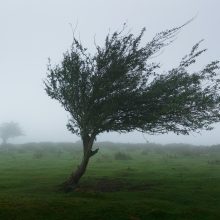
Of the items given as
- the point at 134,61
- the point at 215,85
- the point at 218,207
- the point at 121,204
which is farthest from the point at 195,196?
the point at 134,61

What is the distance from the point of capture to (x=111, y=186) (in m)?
35.4

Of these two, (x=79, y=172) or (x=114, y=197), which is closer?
(x=114, y=197)

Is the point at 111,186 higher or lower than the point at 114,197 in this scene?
higher

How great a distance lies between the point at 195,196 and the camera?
31.0 metres

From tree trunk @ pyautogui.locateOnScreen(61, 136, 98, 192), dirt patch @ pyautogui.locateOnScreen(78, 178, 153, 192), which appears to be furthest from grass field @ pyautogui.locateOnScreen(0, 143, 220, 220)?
tree trunk @ pyautogui.locateOnScreen(61, 136, 98, 192)

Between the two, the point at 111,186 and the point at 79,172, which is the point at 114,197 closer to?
the point at 111,186

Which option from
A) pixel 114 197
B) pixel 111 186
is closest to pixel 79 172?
pixel 111 186

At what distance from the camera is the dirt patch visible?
34125 millimetres

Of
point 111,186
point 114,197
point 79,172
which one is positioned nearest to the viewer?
point 114,197

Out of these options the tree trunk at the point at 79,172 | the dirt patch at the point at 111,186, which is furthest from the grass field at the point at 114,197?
the tree trunk at the point at 79,172

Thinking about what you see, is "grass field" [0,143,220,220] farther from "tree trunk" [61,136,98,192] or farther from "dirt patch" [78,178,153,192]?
"tree trunk" [61,136,98,192]

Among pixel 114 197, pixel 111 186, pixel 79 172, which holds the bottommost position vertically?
Result: pixel 114 197

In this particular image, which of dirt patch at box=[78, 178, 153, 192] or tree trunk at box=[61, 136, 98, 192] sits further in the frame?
tree trunk at box=[61, 136, 98, 192]

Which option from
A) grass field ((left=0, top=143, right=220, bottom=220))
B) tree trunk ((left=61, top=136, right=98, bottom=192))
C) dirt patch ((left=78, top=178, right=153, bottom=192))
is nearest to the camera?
grass field ((left=0, top=143, right=220, bottom=220))
